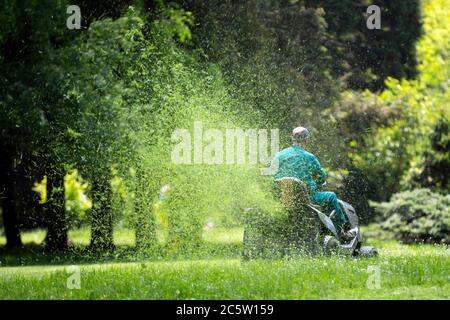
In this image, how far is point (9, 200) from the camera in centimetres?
2506

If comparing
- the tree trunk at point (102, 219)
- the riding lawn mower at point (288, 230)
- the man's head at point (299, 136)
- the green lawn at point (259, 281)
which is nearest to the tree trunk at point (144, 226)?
the tree trunk at point (102, 219)

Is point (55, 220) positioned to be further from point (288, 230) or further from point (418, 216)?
point (288, 230)

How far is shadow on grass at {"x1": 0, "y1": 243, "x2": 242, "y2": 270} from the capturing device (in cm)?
1689

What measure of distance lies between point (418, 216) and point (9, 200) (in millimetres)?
11207

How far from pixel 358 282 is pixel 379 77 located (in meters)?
17.1

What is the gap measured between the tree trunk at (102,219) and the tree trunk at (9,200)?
2.65 meters

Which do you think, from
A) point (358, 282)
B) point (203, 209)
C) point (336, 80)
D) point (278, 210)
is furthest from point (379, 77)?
point (358, 282)

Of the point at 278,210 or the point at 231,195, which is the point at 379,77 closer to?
the point at 231,195

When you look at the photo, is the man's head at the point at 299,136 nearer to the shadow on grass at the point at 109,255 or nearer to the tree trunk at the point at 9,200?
the shadow on grass at the point at 109,255

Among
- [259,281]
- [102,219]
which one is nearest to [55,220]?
[102,219]

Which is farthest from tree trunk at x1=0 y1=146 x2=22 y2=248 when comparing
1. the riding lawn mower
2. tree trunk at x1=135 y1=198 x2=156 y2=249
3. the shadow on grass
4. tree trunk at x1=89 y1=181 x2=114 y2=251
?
the riding lawn mower

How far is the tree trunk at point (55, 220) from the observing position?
74.8 ft

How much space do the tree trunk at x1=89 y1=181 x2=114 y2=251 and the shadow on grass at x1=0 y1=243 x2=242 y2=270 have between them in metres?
0.31

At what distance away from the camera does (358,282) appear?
11.9 m
